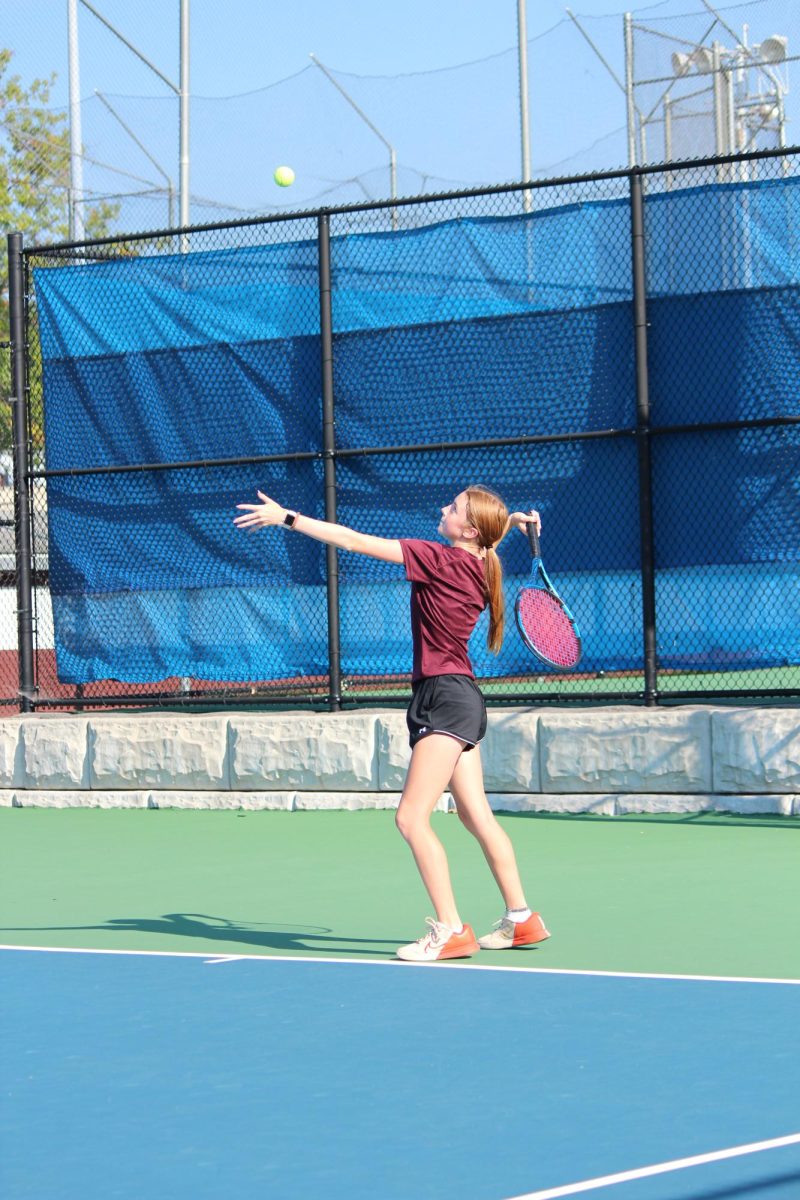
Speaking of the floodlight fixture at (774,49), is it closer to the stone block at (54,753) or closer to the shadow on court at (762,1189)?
the stone block at (54,753)

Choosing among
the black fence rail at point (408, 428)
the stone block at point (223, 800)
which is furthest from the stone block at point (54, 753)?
the stone block at point (223, 800)

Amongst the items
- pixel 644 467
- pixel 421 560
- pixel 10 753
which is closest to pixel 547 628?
pixel 421 560

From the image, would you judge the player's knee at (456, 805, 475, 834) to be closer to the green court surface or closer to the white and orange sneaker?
the white and orange sneaker

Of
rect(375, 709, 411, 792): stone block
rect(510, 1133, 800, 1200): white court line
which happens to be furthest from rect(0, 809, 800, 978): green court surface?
rect(510, 1133, 800, 1200): white court line

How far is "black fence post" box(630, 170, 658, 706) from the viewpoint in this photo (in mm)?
10438

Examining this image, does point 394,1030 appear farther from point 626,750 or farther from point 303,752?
point 303,752

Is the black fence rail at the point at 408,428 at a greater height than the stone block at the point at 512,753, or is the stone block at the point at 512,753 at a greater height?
the black fence rail at the point at 408,428

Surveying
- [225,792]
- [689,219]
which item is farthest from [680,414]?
[225,792]

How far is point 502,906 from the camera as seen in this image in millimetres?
7535

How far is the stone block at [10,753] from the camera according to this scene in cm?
1191

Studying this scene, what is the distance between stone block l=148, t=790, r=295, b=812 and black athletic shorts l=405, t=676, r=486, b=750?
4.59 meters

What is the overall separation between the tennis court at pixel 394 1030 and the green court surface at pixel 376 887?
2 centimetres

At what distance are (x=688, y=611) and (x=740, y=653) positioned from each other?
39cm

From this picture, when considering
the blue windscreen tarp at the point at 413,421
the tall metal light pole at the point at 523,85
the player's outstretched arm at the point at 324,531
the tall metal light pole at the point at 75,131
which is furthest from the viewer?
the tall metal light pole at the point at 523,85
